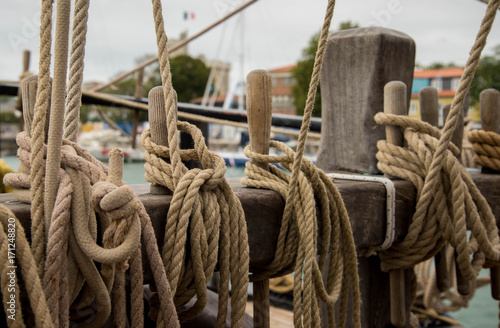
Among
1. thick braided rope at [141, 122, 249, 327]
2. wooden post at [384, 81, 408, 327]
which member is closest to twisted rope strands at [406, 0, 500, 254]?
wooden post at [384, 81, 408, 327]

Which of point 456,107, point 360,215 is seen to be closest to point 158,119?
point 360,215

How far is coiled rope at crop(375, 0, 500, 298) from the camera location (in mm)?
1349

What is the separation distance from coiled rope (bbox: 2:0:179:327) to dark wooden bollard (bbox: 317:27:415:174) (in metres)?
0.94

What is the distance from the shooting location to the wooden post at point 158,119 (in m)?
1.03

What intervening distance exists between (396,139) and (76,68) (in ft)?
3.33

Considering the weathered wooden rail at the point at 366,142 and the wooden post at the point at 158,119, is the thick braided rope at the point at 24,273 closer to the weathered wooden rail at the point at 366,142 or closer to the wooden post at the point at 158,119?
the wooden post at the point at 158,119

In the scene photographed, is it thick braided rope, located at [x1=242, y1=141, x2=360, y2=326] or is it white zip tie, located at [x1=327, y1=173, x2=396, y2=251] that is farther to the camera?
white zip tie, located at [x1=327, y1=173, x2=396, y2=251]

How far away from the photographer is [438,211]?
1363 mm

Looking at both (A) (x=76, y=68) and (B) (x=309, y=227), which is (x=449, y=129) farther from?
(A) (x=76, y=68)

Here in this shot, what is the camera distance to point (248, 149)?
1.22 meters

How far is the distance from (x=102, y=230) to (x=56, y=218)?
11cm

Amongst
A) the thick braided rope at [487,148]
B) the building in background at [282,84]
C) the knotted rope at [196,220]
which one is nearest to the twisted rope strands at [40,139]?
the knotted rope at [196,220]

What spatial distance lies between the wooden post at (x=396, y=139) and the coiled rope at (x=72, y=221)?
874 millimetres

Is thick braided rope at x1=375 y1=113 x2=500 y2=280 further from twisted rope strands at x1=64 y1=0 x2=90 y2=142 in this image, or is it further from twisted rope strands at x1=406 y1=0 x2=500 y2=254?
twisted rope strands at x1=64 y1=0 x2=90 y2=142
